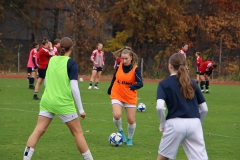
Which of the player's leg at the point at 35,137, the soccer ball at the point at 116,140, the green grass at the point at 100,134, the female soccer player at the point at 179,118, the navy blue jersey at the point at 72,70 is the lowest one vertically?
the green grass at the point at 100,134

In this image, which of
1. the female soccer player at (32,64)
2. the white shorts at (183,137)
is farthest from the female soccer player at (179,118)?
the female soccer player at (32,64)

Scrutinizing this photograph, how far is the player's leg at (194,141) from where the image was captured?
266 inches

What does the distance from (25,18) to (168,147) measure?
3609 centimetres

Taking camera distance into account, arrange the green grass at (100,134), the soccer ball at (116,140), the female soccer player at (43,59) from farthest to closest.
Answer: the female soccer player at (43,59)
the soccer ball at (116,140)
the green grass at (100,134)

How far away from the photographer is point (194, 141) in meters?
6.81

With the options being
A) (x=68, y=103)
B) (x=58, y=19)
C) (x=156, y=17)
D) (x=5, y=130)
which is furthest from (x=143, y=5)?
(x=68, y=103)

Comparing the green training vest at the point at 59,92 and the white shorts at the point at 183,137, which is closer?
the white shorts at the point at 183,137

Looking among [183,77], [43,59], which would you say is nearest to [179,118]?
[183,77]

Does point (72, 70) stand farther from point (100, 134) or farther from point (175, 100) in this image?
point (100, 134)

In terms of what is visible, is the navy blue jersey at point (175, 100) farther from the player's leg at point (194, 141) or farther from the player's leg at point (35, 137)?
the player's leg at point (35, 137)

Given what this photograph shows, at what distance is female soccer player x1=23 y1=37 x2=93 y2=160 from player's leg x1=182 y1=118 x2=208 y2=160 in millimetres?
1739

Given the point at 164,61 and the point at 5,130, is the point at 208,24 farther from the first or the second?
the point at 5,130

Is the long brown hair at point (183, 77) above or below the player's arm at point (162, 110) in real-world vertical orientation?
above

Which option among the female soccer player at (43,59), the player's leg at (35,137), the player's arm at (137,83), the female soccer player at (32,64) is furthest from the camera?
the female soccer player at (32,64)
